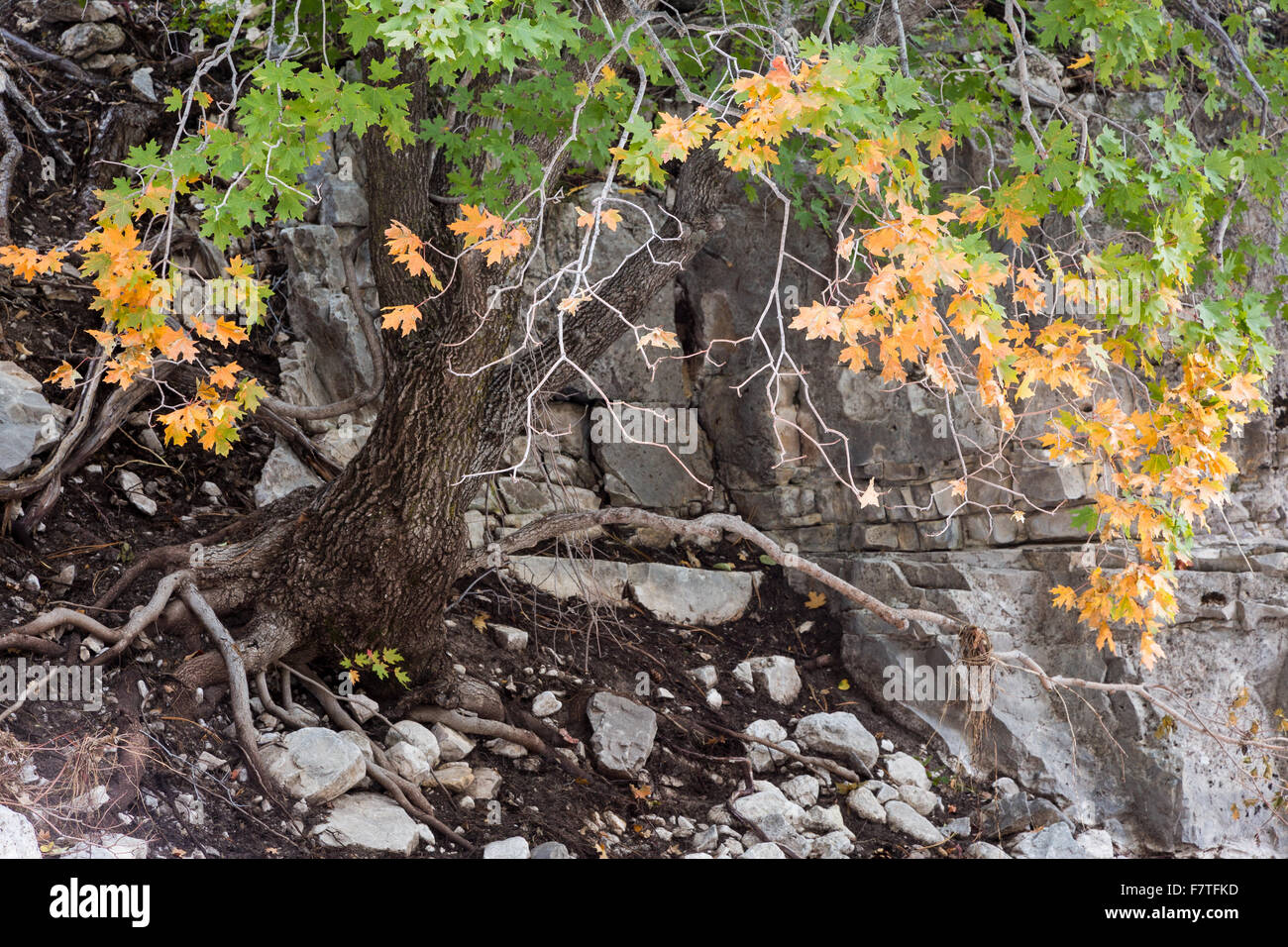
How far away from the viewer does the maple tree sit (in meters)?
2.87

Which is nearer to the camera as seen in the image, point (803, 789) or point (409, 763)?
point (409, 763)

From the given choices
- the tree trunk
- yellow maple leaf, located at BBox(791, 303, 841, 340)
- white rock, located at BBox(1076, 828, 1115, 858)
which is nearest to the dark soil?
the tree trunk

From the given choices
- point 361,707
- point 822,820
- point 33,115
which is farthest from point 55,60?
point 822,820

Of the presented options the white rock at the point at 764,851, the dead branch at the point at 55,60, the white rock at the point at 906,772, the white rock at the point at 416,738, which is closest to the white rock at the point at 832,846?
the white rock at the point at 764,851

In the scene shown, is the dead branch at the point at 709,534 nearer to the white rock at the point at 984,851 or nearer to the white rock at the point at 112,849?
the white rock at the point at 984,851

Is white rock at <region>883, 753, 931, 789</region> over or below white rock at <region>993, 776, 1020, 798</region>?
over

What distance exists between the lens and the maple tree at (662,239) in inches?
113

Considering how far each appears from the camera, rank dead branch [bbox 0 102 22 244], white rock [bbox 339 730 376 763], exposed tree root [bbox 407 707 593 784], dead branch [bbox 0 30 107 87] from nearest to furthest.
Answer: white rock [bbox 339 730 376 763], exposed tree root [bbox 407 707 593 784], dead branch [bbox 0 102 22 244], dead branch [bbox 0 30 107 87]

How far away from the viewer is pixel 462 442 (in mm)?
4496

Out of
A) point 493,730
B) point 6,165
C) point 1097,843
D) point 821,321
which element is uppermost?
point 6,165

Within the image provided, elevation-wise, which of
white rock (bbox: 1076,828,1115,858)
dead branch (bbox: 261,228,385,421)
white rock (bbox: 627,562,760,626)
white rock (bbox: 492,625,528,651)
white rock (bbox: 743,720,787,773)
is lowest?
white rock (bbox: 1076,828,1115,858)

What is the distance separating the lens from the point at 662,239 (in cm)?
398

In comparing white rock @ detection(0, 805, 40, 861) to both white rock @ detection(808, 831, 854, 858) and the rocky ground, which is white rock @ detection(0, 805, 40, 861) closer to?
the rocky ground

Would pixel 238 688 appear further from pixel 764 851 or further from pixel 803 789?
pixel 803 789
